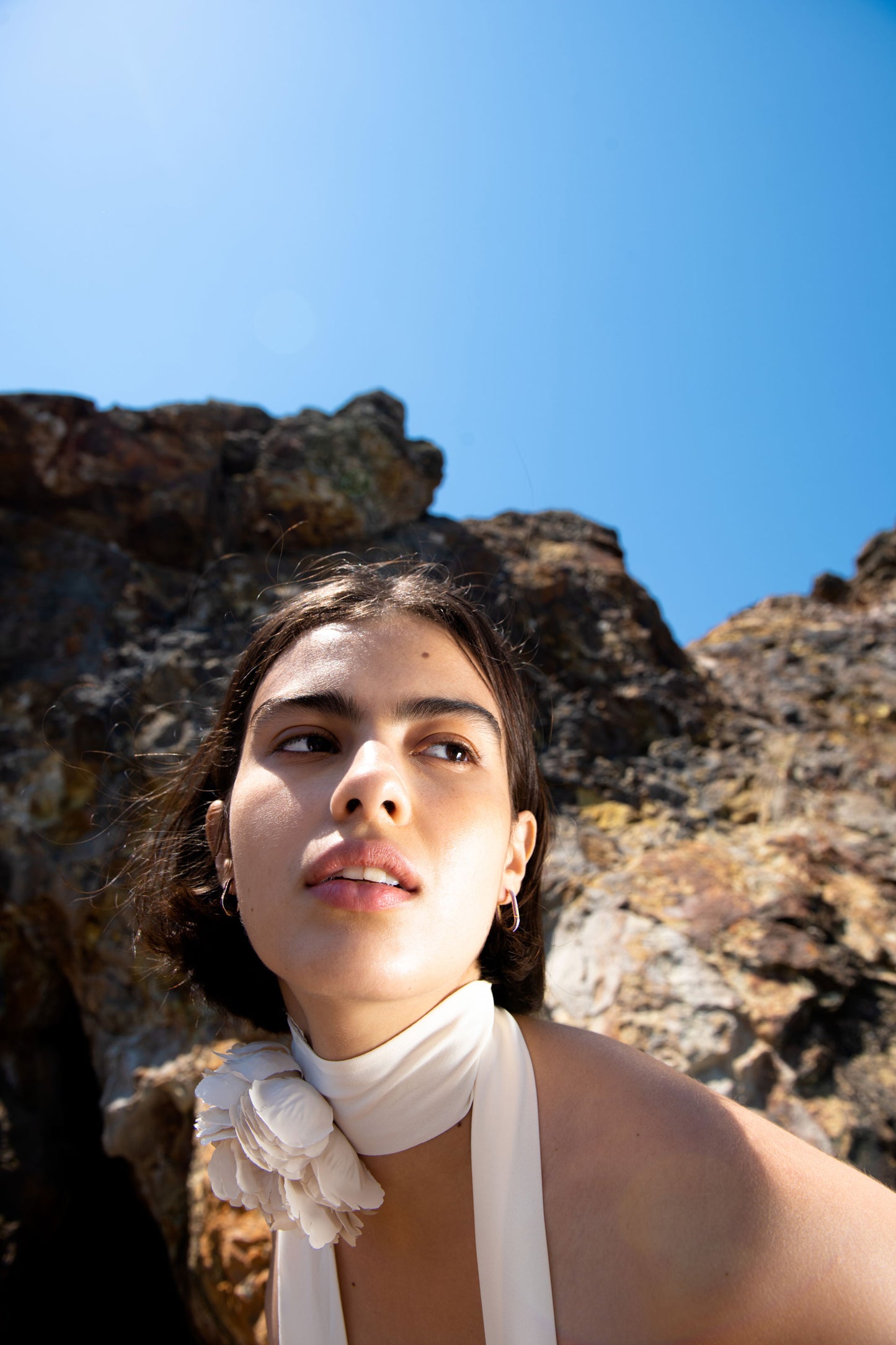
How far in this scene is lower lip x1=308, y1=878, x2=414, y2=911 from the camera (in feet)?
3.56

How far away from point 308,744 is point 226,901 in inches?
21.9

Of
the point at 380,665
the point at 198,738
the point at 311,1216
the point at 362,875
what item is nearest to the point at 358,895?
the point at 362,875

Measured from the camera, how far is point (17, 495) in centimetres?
340

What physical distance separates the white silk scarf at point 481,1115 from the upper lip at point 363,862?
0.25 meters

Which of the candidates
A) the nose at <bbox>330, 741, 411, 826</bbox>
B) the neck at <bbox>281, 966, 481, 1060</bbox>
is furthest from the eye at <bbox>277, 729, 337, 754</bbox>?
the neck at <bbox>281, 966, 481, 1060</bbox>

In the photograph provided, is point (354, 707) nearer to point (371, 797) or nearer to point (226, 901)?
point (371, 797)

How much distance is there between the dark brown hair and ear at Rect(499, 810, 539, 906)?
0.07m

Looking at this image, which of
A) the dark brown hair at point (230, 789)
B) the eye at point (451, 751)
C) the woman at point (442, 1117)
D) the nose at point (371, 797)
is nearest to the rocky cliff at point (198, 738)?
the dark brown hair at point (230, 789)

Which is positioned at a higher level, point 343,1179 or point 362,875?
point 362,875

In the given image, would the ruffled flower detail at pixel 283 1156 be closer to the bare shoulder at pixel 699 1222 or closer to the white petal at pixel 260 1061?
the white petal at pixel 260 1061

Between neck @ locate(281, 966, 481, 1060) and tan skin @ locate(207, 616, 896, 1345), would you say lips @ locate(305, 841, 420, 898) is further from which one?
neck @ locate(281, 966, 481, 1060)

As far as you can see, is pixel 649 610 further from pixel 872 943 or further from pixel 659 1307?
pixel 659 1307

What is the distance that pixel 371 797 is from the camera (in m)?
1.13

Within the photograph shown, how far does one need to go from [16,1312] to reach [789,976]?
8.68ft
